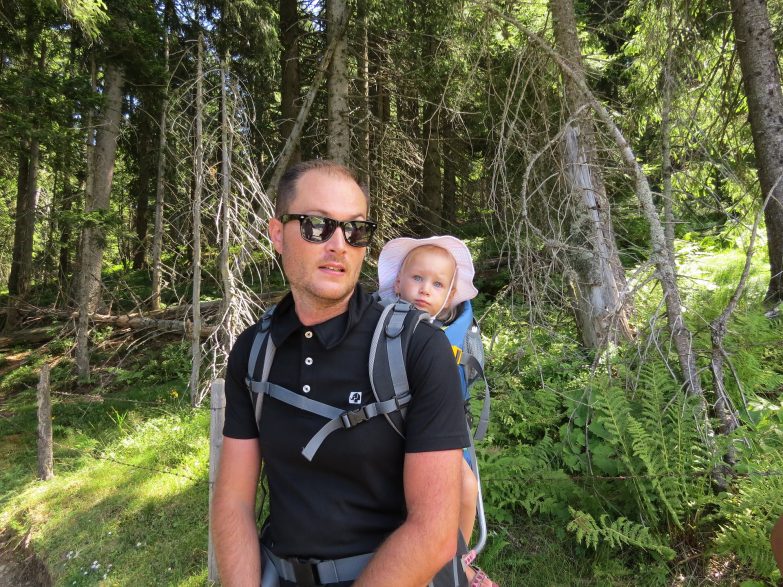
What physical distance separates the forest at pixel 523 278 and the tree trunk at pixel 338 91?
0.14 ft

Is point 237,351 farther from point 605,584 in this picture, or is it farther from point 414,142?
point 414,142

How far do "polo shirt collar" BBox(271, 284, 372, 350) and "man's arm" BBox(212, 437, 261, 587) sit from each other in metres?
0.43

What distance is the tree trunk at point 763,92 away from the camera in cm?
510

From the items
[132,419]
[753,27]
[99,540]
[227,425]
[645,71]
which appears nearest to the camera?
[227,425]

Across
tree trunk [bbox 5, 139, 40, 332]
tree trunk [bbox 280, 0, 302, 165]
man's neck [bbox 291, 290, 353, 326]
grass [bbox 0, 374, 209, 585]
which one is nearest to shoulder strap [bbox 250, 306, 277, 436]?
man's neck [bbox 291, 290, 353, 326]

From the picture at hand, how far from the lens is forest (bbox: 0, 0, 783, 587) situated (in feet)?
10.8

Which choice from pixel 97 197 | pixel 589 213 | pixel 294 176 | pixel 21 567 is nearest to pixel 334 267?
pixel 294 176

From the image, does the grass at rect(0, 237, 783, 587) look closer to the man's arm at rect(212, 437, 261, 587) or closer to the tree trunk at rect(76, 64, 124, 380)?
the tree trunk at rect(76, 64, 124, 380)

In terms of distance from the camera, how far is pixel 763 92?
5.20 metres

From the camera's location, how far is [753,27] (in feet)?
16.8

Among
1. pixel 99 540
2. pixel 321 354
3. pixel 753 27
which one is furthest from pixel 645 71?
pixel 99 540

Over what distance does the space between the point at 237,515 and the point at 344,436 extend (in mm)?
589

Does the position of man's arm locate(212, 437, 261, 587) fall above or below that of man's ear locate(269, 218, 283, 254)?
below

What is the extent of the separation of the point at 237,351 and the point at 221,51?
7819mm
